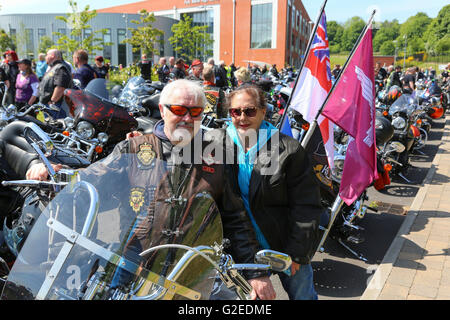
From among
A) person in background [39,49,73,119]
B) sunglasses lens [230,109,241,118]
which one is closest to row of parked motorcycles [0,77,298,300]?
sunglasses lens [230,109,241,118]

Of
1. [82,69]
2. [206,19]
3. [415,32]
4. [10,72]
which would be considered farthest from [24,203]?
[415,32]

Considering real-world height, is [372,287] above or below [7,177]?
below

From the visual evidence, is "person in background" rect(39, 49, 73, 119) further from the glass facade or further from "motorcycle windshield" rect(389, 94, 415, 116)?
the glass facade

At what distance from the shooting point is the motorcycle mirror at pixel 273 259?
164cm

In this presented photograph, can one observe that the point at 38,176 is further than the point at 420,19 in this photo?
No

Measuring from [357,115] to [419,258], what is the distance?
5.93 ft

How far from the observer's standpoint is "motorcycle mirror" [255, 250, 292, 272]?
1643mm

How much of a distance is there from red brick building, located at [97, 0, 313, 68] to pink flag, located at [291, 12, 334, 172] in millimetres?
46993

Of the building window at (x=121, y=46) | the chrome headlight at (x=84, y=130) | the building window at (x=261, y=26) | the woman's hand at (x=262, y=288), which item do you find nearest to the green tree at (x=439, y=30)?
the building window at (x=261, y=26)

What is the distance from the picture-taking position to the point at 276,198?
2322 mm

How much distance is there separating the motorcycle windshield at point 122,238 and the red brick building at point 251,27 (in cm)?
4950
